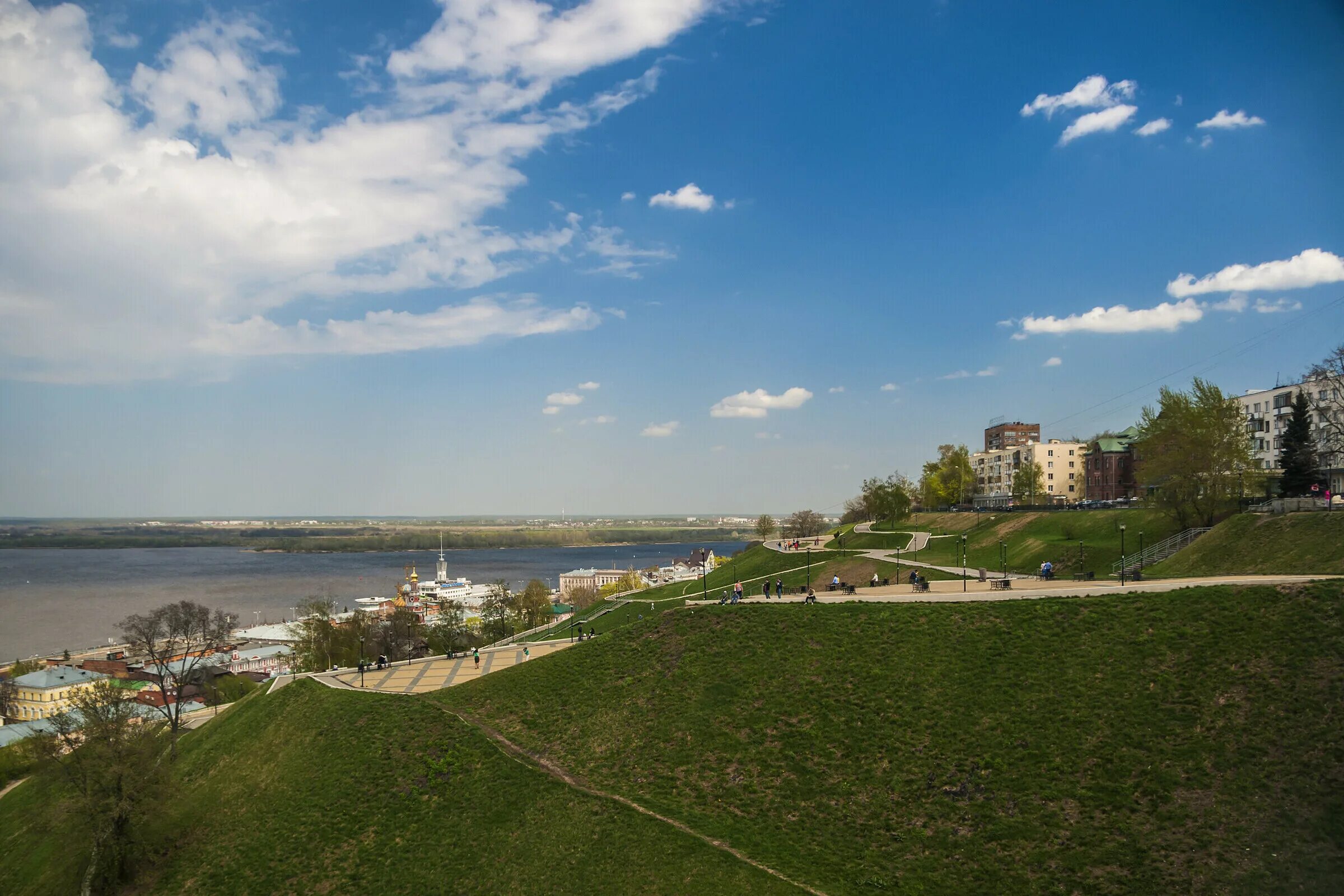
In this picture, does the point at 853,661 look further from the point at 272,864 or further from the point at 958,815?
the point at 272,864

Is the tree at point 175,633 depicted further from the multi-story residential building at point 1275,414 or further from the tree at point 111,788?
the multi-story residential building at point 1275,414

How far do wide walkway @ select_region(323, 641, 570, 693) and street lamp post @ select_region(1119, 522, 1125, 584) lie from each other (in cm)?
2780

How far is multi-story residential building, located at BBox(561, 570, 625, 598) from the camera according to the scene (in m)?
123

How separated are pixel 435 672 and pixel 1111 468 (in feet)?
254

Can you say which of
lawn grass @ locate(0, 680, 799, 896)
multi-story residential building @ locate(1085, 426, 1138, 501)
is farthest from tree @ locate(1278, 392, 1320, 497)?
lawn grass @ locate(0, 680, 799, 896)

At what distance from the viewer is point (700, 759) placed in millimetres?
23938

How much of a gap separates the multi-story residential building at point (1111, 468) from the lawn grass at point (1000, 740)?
206 ft

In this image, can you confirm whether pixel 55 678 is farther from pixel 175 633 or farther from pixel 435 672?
pixel 435 672

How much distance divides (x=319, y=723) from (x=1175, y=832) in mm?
29884

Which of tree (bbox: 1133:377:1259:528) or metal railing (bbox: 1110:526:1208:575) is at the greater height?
tree (bbox: 1133:377:1259:528)

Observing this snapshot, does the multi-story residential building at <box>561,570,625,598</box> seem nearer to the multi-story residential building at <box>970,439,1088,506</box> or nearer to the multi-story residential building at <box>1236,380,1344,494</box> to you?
the multi-story residential building at <box>970,439,1088,506</box>

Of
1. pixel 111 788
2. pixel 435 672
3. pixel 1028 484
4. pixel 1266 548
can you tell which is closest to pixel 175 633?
pixel 435 672

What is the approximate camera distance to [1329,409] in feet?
141

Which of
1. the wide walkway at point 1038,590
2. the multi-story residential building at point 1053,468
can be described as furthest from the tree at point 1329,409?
the multi-story residential building at point 1053,468
